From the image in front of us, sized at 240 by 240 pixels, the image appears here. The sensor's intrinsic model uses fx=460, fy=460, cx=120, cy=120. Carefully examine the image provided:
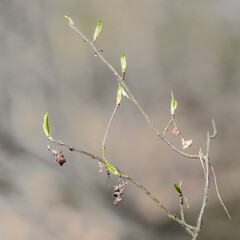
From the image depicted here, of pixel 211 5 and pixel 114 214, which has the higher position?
pixel 211 5

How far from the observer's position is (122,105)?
0.90m

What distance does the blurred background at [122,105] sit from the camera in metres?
0.85

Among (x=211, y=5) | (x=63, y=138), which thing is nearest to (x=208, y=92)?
(x=211, y=5)

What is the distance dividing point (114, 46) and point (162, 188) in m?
0.29

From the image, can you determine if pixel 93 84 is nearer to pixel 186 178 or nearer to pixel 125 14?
pixel 125 14

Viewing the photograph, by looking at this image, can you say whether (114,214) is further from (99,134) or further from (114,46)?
(114,46)

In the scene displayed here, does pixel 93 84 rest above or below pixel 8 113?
above

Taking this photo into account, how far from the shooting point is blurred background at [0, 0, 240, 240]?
0.85m

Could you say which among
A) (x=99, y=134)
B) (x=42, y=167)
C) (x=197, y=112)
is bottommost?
(x=42, y=167)

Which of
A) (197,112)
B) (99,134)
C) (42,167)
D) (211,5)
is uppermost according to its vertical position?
(211,5)

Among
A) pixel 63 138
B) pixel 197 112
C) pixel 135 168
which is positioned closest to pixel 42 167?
pixel 63 138

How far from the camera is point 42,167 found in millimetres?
868

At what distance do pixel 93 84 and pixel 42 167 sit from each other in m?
0.19

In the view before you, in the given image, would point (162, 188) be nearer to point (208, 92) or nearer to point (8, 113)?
point (208, 92)
